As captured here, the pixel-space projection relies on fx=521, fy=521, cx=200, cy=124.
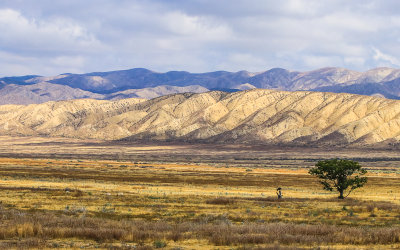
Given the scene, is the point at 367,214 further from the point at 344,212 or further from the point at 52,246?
the point at 52,246

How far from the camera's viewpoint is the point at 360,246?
20453 mm

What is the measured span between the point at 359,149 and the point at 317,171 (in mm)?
152452

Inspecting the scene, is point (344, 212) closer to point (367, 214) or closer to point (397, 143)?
point (367, 214)

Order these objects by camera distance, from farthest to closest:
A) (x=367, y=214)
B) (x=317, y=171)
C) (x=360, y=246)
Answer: (x=317, y=171)
(x=367, y=214)
(x=360, y=246)

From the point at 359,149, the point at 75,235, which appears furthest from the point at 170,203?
the point at 359,149

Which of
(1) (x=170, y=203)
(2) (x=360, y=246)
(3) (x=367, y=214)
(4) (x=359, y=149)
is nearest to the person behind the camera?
(2) (x=360, y=246)

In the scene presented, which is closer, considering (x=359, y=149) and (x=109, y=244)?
(x=109, y=244)

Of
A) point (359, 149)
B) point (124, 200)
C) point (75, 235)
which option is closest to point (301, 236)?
point (75, 235)

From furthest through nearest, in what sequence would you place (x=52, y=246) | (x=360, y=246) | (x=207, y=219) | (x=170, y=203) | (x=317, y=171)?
(x=317, y=171)
(x=170, y=203)
(x=207, y=219)
(x=360, y=246)
(x=52, y=246)

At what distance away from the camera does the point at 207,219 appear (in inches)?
1138

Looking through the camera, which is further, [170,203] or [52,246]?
[170,203]

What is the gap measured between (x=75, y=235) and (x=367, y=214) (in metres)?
21.4

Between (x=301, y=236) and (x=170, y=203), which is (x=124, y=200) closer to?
(x=170, y=203)

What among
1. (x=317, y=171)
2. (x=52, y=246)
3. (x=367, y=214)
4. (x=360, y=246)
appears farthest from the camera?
(x=317, y=171)
